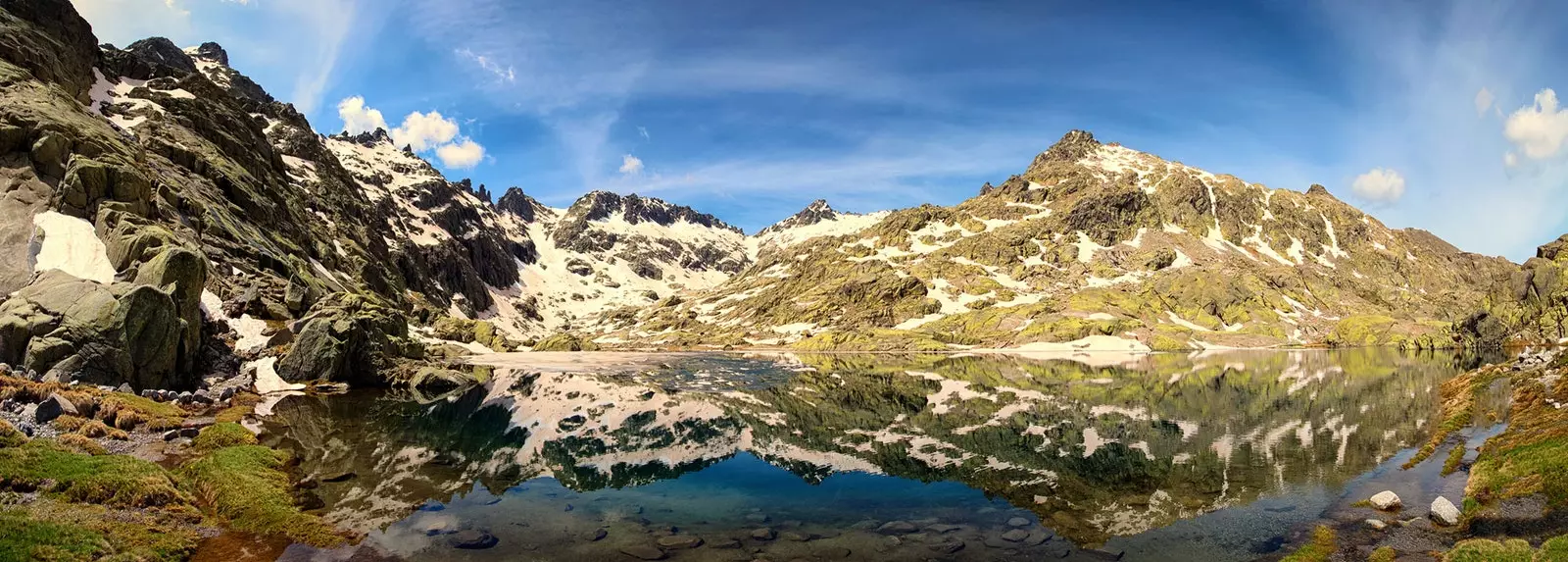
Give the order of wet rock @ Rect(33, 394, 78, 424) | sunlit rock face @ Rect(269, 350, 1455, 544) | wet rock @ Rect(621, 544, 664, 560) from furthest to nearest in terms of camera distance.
A: 1. sunlit rock face @ Rect(269, 350, 1455, 544)
2. wet rock @ Rect(33, 394, 78, 424)
3. wet rock @ Rect(621, 544, 664, 560)

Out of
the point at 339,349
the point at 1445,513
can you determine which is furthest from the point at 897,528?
the point at 339,349

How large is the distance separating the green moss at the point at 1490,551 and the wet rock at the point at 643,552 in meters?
22.3

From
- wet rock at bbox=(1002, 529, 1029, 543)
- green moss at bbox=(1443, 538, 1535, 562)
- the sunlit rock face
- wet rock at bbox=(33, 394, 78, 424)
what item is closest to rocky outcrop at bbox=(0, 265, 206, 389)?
the sunlit rock face

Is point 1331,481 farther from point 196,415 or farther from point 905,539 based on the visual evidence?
point 196,415

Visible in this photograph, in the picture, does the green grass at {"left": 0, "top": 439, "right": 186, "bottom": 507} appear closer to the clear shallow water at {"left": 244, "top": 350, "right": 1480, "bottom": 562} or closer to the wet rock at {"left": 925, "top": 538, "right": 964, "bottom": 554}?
the clear shallow water at {"left": 244, "top": 350, "right": 1480, "bottom": 562}

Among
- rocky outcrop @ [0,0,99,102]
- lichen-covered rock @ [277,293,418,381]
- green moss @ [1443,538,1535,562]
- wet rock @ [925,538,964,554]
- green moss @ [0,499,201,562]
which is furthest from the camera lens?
rocky outcrop @ [0,0,99,102]

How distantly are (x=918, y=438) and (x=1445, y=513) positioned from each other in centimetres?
2712

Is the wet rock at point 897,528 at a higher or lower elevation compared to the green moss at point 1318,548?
lower

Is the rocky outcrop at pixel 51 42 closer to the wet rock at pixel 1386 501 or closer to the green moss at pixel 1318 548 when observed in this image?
the green moss at pixel 1318 548

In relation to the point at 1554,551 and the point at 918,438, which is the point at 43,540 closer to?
the point at 1554,551

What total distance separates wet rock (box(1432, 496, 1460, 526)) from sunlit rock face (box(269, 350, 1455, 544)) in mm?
6098

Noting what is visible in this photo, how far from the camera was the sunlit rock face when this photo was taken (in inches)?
1166

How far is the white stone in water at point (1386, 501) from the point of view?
24625mm

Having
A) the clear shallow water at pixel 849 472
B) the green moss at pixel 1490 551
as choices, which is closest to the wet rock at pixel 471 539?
the clear shallow water at pixel 849 472
